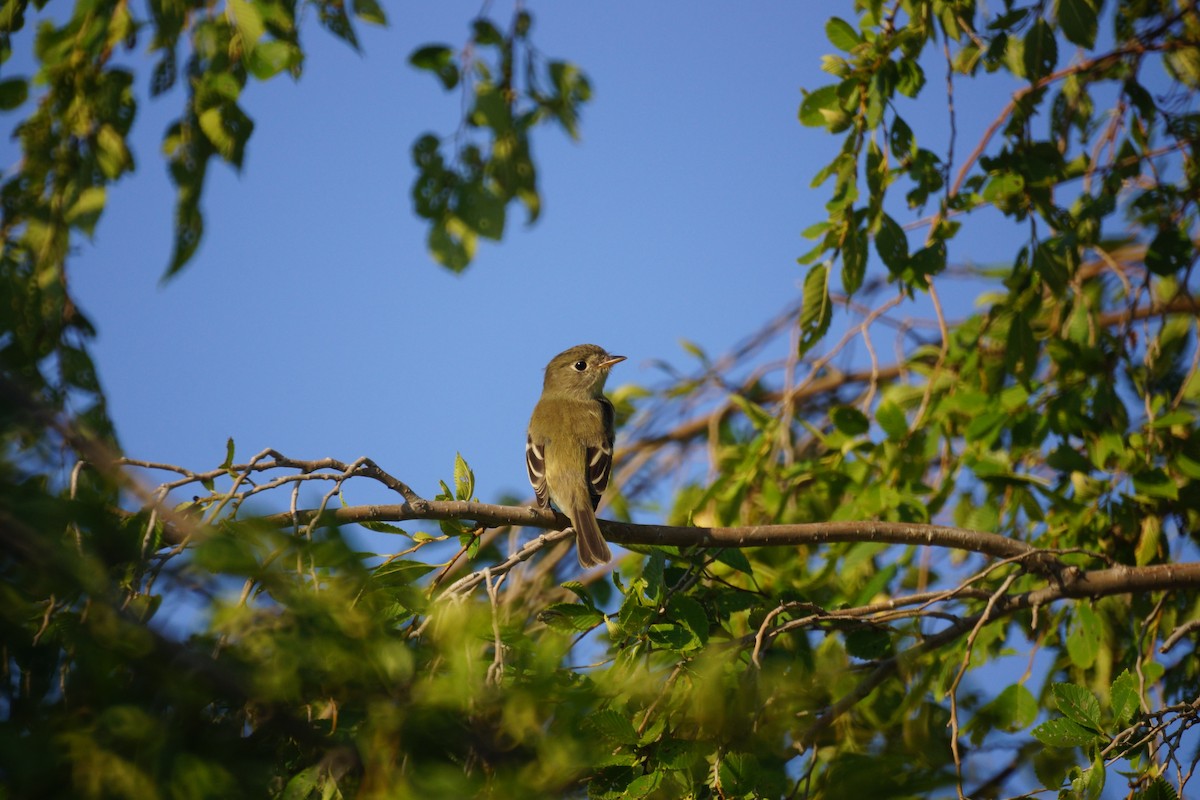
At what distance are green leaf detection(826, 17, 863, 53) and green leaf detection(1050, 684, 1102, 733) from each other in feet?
9.68

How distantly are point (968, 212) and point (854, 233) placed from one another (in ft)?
2.93

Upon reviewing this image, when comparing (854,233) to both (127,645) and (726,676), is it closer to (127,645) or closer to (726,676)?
(726,676)

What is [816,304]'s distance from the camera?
477cm

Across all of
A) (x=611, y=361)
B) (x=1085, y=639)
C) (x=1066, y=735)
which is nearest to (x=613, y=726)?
(x=1066, y=735)

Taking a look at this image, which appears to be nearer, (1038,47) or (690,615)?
(690,615)

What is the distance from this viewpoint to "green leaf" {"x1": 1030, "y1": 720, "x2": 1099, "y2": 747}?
10.6 ft

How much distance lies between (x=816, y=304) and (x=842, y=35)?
1.25 metres

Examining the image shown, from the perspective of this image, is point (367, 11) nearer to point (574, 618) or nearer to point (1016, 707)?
point (574, 618)

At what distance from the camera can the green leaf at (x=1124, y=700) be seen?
3270 mm

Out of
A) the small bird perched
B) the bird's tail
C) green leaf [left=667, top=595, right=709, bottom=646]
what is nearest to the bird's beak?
the small bird perched

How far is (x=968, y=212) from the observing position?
5.18 meters

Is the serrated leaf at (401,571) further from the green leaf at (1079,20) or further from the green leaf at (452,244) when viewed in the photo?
the green leaf at (1079,20)

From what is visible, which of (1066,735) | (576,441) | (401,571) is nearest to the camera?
(1066,735)

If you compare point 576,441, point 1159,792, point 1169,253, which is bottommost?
point 1159,792
